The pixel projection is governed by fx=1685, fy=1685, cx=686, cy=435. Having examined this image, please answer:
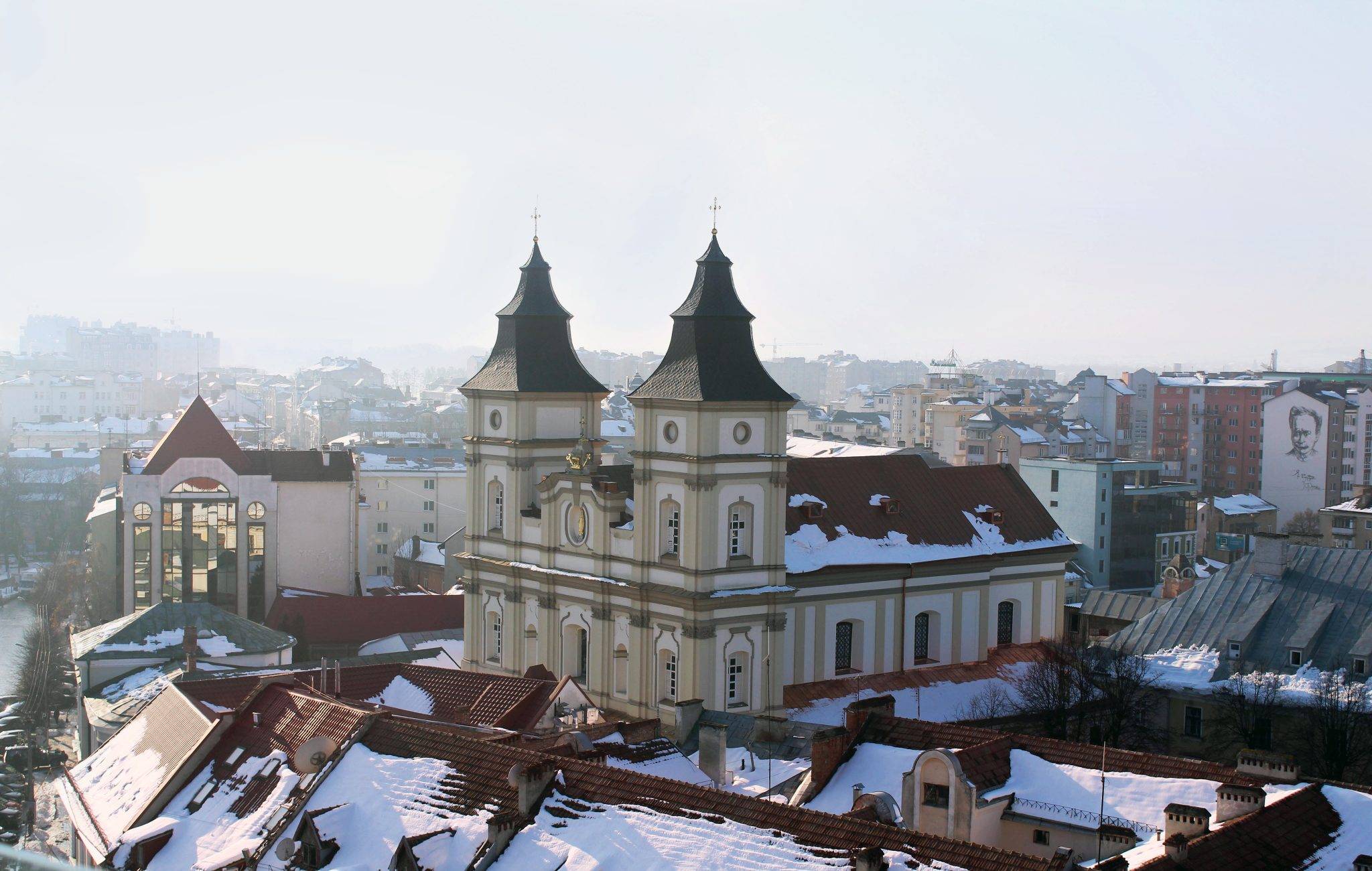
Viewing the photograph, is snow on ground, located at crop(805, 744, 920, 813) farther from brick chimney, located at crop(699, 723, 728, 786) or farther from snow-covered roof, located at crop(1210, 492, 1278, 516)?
snow-covered roof, located at crop(1210, 492, 1278, 516)

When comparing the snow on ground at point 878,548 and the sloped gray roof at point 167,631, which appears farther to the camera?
the sloped gray roof at point 167,631

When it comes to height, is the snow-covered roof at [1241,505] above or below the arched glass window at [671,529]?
below

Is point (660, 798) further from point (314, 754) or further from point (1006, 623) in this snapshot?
point (1006, 623)

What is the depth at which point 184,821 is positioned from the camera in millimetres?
33312

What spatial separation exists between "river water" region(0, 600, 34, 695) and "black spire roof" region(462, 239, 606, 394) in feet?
124

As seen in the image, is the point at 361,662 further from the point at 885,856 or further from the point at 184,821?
the point at 885,856

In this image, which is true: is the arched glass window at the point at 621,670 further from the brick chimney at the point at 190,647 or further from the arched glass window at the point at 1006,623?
the arched glass window at the point at 1006,623

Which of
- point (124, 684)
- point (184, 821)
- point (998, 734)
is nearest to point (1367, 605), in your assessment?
point (998, 734)

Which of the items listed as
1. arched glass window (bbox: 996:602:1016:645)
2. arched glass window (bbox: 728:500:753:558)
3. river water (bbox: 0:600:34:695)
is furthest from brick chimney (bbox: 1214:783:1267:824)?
river water (bbox: 0:600:34:695)

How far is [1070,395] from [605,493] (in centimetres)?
15026

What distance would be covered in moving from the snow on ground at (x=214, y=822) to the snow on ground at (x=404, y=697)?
26.4ft

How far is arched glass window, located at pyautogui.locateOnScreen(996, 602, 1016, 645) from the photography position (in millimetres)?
55719

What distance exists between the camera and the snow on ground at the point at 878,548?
164 ft

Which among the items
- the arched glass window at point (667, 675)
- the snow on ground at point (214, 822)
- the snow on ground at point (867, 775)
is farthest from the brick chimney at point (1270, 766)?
the arched glass window at point (667, 675)
